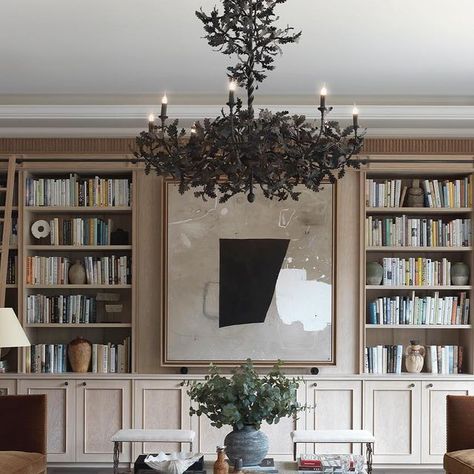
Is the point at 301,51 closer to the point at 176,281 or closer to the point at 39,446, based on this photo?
the point at 176,281

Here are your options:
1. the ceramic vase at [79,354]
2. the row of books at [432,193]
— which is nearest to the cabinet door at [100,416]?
the ceramic vase at [79,354]

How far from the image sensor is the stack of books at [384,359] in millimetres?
7098

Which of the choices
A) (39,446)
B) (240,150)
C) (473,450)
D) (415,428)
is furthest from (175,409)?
(240,150)

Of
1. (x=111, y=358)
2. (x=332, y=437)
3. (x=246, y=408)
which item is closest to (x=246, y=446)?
(x=246, y=408)

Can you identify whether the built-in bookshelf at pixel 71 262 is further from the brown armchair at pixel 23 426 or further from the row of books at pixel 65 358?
the brown armchair at pixel 23 426

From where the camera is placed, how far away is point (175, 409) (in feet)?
22.8

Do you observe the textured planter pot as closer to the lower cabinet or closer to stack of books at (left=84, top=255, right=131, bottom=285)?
the lower cabinet

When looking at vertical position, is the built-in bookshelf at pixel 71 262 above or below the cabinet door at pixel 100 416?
above

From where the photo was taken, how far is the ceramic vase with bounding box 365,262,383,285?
7.12m

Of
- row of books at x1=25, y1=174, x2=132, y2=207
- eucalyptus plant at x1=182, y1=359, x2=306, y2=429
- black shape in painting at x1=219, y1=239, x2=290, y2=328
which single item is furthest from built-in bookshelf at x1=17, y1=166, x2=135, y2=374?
eucalyptus plant at x1=182, y1=359, x2=306, y2=429

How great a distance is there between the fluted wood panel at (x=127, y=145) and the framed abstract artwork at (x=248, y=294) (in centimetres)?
83

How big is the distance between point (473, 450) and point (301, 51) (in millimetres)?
2742

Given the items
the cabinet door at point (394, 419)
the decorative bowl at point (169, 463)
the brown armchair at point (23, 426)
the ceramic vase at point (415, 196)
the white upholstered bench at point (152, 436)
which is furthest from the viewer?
the ceramic vase at point (415, 196)

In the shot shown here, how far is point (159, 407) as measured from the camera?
22.8 feet
